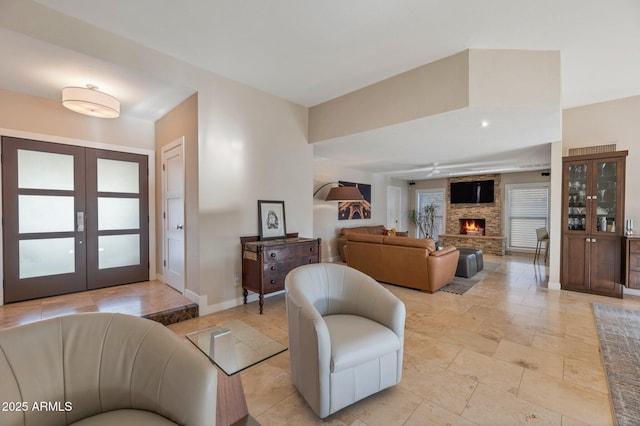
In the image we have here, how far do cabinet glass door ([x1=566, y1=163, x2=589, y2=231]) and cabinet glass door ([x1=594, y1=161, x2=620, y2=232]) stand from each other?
13 cm

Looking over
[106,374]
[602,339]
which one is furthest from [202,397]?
[602,339]

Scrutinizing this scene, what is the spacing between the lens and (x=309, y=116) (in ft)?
15.2

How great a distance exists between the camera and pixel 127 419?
Answer: 112 cm

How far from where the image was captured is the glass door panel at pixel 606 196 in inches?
163

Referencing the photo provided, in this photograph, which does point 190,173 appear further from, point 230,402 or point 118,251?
point 230,402

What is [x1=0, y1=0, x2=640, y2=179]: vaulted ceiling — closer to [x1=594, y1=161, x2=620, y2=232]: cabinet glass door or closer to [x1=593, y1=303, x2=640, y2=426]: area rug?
[x1=594, y1=161, x2=620, y2=232]: cabinet glass door

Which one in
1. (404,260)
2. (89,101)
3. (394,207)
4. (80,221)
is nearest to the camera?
(89,101)

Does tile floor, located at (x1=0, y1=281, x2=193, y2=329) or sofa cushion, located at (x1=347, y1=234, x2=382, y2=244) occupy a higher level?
sofa cushion, located at (x1=347, y1=234, x2=382, y2=244)

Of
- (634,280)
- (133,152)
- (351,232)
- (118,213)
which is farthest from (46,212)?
(634,280)

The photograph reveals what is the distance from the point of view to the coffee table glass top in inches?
60.8

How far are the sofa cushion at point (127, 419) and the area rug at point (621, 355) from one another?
8.55ft

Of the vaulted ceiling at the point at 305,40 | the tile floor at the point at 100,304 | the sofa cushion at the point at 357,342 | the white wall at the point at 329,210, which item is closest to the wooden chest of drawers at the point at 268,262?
the tile floor at the point at 100,304

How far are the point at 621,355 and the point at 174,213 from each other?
5158 mm

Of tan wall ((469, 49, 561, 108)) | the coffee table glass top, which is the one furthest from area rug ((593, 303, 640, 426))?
tan wall ((469, 49, 561, 108))
